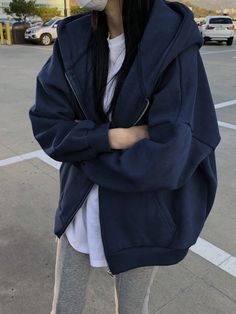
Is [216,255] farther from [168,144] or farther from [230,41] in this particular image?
[230,41]

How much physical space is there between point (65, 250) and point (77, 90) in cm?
58

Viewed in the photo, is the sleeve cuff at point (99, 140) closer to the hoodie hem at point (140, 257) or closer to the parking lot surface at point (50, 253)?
the hoodie hem at point (140, 257)

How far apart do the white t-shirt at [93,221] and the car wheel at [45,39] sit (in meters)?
17.5

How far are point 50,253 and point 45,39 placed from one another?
1671 centimetres

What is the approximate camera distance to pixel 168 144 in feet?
3.41

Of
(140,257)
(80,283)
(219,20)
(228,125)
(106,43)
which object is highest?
(106,43)

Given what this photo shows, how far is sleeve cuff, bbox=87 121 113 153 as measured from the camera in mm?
1104

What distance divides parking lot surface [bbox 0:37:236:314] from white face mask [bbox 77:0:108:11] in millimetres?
1555

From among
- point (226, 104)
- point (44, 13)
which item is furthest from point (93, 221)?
point (44, 13)

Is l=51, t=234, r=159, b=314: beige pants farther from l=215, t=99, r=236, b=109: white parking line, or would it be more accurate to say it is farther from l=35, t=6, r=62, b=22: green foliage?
l=35, t=6, r=62, b=22: green foliage

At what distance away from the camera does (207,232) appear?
2.65m

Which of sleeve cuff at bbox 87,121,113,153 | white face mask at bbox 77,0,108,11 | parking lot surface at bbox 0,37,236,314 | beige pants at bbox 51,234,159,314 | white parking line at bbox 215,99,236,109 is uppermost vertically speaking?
white face mask at bbox 77,0,108,11

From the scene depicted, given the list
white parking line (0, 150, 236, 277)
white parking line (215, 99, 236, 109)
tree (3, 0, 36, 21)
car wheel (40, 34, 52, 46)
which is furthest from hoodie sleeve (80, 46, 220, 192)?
tree (3, 0, 36, 21)

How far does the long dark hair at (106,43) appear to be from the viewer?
3.60ft
